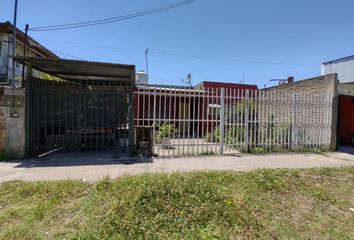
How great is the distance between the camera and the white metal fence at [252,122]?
9164 millimetres

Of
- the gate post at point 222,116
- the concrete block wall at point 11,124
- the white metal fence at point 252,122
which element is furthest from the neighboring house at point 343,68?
the concrete block wall at point 11,124

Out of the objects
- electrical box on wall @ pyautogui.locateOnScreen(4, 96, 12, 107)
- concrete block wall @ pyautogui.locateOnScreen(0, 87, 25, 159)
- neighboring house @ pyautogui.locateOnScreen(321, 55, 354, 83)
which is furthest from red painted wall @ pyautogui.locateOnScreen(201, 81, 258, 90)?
electrical box on wall @ pyautogui.locateOnScreen(4, 96, 12, 107)

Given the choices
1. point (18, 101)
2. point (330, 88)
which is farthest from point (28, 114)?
point (330, 88)

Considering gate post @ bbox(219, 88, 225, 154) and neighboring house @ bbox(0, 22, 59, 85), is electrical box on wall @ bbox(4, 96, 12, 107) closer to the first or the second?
neighboring house @ bbox(0, 22, 59, 85)

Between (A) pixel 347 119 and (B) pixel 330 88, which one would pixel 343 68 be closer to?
(A) pixel 347 119

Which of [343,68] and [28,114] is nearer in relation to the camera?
[28,114]

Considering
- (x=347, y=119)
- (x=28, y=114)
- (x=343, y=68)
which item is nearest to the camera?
(x=28, y=114)

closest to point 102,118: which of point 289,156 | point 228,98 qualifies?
point 228,98

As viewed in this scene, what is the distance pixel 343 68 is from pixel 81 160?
18991 mm

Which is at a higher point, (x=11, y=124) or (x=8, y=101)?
(x=8, y=101)

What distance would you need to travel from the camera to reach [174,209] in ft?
13.3

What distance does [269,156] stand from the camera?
357 inches

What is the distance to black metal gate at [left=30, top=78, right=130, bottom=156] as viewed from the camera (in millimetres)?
8289

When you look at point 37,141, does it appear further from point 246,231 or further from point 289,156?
point 289,156
